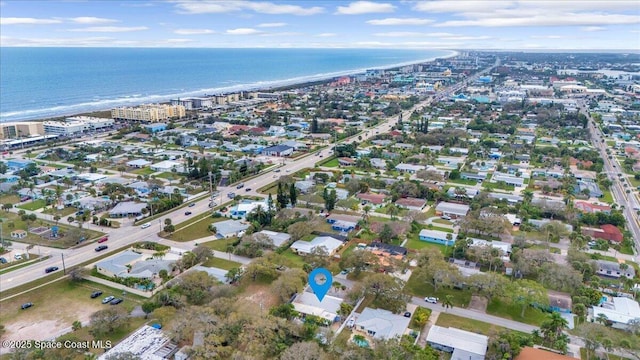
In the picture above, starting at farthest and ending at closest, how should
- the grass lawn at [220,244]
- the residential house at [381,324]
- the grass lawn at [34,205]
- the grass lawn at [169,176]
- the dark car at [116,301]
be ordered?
the grass lawn at [169,176] < the grass lawn at [34,205] < the grass lawn at [220,244] < the dark car at [116,301] < the residential house at [381,324]

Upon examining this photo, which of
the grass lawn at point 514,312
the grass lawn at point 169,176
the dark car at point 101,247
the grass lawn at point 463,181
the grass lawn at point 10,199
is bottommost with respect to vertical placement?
the grass lawn at point 514,312

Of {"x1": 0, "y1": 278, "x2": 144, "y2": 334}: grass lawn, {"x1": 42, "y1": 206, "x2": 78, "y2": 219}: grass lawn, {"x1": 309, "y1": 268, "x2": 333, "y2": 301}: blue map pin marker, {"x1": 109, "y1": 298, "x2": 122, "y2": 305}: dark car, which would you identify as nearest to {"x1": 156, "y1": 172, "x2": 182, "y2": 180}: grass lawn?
{"x1": 42, "y1": 206, "x2": 78, "y2": 219}: grass lawn

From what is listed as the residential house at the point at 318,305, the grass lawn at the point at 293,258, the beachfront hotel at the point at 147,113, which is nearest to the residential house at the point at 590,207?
the grass lawn at the point at 293,258

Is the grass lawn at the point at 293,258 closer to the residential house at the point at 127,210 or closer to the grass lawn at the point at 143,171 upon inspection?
the residential house at the point at 127,210

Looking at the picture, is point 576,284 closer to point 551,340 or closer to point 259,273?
point 551,340

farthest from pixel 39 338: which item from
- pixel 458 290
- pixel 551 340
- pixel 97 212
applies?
pixel 551 340

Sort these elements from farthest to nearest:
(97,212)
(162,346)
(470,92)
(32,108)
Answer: (470,92)
(32,108)
(97,212)
(162,346)

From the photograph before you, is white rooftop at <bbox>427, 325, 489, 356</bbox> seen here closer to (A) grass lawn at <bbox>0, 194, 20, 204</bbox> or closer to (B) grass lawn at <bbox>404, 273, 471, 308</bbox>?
(B) grass lawn at <bbox>404, 273, 471, 308</bbox>

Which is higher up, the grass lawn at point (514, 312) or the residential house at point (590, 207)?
the residential house at point (590, 207)
